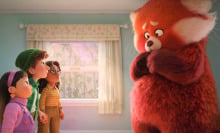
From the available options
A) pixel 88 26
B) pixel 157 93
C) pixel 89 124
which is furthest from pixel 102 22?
pixel 157 93

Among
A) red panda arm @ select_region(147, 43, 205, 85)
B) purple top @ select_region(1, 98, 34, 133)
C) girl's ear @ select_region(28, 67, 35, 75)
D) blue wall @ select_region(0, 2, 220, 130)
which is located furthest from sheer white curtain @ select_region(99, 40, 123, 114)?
red panda arm @ select_region(147, 43, 205, 85)

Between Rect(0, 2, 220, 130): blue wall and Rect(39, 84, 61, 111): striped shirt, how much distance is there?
1.00m

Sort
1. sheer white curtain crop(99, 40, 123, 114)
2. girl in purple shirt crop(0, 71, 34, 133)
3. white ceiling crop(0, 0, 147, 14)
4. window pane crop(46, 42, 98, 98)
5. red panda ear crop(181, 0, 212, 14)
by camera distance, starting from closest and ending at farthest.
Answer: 1. red panda ear crop(181, 0, 212, 14)
2. girl in purple shirt crop(0, 71, 34, 133)
3. white ceiling crop(0, 0, 147, 14)
4. sheer white curtain crop(99, 40, 123, 114)
5. window pane crop(46, 42, 98, 98)

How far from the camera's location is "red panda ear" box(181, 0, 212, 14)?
48.4 inches

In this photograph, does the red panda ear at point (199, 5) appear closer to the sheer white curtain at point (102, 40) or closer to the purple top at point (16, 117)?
the purple top at point (16, 117)

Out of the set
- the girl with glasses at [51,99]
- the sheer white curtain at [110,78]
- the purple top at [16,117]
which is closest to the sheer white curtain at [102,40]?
the sheer white curtain at [110,78]

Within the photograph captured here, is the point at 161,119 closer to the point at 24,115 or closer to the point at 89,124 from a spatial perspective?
the point at 24,115

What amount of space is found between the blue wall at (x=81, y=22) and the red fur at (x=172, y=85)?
1.67 m

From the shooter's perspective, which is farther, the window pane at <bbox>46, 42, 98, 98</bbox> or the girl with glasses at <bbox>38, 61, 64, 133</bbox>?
the window pane at <bbox>46, 42, 98, 98</bbox>

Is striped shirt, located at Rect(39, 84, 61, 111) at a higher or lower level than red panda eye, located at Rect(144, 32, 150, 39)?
lower

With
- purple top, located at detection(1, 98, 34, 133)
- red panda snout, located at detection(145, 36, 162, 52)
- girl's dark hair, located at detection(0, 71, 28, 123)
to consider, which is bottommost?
purple top, located at detection(1, 98, 34, 133)

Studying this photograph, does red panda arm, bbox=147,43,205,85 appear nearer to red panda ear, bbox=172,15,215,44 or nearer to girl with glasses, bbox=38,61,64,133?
red panda ear, bbox=172,15,215,44

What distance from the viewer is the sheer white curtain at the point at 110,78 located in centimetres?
285

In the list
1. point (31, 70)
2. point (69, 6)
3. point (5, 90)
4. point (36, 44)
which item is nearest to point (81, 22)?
point (69, 6)
